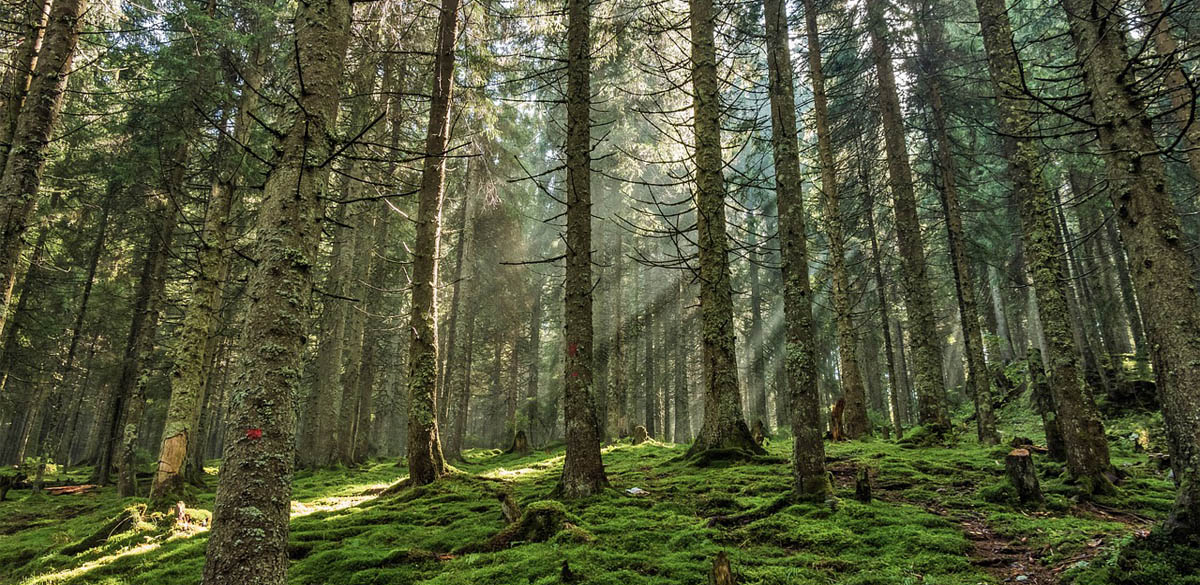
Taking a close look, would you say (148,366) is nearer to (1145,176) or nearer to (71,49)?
(71,49)

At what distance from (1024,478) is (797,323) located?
10.8ft

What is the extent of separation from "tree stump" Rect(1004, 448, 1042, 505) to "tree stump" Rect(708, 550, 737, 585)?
15.6ft

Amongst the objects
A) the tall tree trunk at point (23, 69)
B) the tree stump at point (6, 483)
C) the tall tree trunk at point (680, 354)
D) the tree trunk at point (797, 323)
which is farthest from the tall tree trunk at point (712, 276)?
the tree stump at point (6, 483)

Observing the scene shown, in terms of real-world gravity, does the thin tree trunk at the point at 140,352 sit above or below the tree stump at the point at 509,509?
above

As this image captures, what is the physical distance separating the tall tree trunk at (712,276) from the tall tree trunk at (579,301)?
7.89 feet

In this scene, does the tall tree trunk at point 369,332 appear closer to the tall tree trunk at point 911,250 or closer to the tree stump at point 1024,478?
the tall tree trunk at point 911,250

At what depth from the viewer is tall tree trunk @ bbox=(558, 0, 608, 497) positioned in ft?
22.7

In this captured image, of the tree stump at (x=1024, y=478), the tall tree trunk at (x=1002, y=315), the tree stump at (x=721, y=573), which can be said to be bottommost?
the tree stump at (x=721, y=573)

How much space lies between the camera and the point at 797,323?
6125 mm

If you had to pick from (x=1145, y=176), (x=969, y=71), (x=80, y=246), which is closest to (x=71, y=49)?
(x=1145, y=176)

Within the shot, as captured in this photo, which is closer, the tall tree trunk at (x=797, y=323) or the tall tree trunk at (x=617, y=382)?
the tall tree trunk at (x=797, y=323)

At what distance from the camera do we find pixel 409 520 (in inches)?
281

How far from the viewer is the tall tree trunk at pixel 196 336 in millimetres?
8758

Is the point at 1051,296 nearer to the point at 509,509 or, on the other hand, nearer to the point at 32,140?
the point at 509,509
